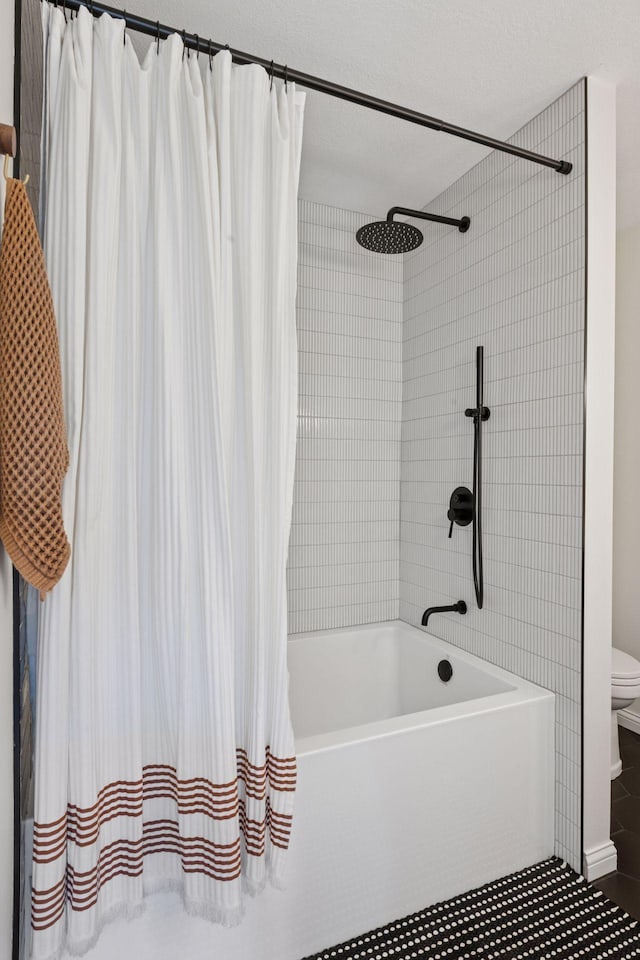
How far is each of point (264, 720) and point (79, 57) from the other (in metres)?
1.51

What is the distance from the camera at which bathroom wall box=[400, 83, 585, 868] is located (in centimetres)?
184

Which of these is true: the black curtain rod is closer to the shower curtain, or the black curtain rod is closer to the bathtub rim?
the shower curtain

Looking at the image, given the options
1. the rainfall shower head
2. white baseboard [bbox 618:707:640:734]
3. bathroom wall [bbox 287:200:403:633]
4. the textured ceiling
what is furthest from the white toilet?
the textured ceiling

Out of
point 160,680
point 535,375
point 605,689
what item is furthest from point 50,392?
point 605,689

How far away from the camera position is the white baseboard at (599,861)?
1.81 metres

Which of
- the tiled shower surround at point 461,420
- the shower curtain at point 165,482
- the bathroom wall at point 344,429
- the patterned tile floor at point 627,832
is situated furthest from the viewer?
the bathroom wall at point 344,429

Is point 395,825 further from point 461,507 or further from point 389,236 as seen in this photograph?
point 389,236

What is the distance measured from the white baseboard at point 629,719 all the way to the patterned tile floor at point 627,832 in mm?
84

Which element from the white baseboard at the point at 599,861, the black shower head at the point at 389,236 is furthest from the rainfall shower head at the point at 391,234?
the white baseboard at the point at 599,861

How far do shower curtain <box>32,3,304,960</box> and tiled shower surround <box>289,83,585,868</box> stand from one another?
1.01 metres

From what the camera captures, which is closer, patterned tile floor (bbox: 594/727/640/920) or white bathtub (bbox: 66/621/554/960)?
white bathtub (bbox: 66/621/554/960)

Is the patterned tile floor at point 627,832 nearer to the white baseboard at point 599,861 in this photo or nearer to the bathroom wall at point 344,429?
the white baseboard at point 599,861

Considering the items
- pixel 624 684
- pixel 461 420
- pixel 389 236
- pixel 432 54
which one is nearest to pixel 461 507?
pixel 461 420

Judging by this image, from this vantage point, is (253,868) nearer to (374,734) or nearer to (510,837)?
(374,734)
